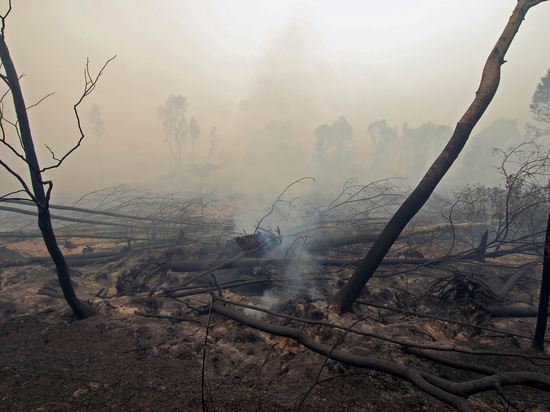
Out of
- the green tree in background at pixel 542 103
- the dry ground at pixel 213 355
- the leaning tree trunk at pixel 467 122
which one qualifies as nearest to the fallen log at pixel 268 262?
the dry ground at pixel 213 355

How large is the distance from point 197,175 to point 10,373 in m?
38.9

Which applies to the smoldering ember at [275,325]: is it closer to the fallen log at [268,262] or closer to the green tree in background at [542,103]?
the fallen log at [268,262]

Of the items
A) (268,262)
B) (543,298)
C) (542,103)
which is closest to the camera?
(543,298)

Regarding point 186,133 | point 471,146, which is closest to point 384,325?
point 186,133

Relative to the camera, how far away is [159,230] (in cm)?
885

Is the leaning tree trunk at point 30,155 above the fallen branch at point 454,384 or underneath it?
above

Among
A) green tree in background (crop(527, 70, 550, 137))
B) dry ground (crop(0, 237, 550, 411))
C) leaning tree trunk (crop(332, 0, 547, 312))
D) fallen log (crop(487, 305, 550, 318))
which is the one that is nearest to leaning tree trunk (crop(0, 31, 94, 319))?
dry ground (crop(0, 237, 550, 411))

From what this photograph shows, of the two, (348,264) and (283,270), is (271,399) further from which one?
(348,264)

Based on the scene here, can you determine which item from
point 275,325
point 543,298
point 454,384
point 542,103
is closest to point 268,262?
Result: point 275,325

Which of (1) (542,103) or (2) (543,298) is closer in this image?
(2) (543,298)

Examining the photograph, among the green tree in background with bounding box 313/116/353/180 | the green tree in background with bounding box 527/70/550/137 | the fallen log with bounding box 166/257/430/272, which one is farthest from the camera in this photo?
the green tree in background with bounding box 313/116/353/180

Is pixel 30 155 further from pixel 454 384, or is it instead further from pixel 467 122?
pixel 467 122

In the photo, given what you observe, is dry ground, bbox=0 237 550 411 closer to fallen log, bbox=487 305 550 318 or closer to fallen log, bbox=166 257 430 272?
fallen log, bbox=487 305 550 318

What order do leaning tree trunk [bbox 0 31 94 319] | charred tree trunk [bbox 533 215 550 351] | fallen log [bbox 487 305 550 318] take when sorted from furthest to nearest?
fallen log [bbox 487 305 550 318], leaning tree trunk [bbox 0 31 94 319], charred tree trunk [bbox 533 215 550 351]
